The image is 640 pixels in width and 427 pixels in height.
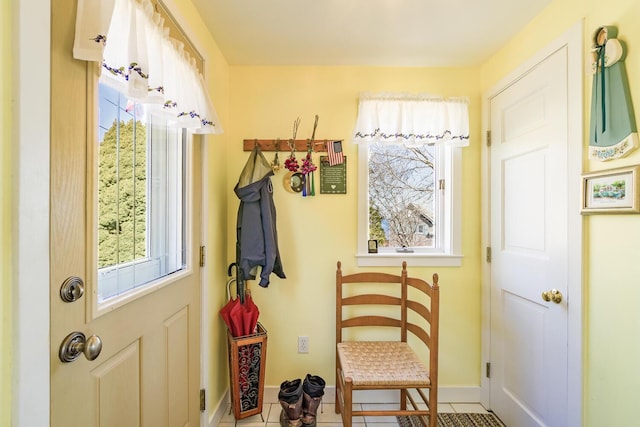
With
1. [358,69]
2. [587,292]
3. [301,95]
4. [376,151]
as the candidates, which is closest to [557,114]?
[587,292]

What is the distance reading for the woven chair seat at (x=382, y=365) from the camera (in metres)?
1.49

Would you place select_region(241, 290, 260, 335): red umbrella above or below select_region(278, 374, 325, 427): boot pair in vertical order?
above

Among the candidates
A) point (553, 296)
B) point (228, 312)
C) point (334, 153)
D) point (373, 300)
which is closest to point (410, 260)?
point (373, 300)

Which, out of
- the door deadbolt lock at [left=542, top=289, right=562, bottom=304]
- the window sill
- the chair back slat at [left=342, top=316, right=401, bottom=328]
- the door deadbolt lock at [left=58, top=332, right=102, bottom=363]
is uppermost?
the window sill

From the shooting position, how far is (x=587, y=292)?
130 centimetres

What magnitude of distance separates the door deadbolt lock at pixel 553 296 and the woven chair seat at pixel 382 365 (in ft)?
2.29

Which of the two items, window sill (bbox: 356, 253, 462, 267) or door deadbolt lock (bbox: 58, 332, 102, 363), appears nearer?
door deadbolt lock (bbox: 58, 332, 102, 363)

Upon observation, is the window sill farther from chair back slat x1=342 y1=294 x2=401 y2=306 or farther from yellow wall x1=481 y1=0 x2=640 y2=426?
yellow wall x1=481 y1=0 x2=640 y2=426

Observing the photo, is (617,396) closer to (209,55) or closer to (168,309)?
(168,309)

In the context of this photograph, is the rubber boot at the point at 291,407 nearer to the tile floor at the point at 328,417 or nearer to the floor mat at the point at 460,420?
the tile floor at the point at 328,417

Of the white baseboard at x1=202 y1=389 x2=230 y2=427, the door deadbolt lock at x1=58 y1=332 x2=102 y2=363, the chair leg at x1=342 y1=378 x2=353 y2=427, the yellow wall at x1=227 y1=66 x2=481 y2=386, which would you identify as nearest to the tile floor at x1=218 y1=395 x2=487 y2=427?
the white baseboard at x1=202 y1=389 x2=230 y2=427
